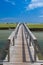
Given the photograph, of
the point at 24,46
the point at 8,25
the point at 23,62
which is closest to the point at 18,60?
the point at 23,62

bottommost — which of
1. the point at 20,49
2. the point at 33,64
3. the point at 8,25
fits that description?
the point at 33,64

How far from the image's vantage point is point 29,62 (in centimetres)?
452

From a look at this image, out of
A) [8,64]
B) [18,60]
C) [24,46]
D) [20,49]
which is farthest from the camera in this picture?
[24,46]

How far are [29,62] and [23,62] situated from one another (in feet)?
0.36

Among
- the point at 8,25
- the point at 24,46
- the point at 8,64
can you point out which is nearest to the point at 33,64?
the point at 8,64

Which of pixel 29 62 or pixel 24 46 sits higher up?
pixel 24 46

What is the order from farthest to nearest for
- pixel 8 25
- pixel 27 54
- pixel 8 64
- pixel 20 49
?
pixel 8 25, pixel 20 49, pixel 27 54, pixel 8 64

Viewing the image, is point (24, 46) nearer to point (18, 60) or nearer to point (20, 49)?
point (20, 49)

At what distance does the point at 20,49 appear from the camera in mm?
5574

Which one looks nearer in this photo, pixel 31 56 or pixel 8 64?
pixel 8 64

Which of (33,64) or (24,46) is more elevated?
(24,46)

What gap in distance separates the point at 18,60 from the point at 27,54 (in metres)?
0.53

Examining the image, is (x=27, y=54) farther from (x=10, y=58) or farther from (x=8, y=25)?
(x=8, y=25)

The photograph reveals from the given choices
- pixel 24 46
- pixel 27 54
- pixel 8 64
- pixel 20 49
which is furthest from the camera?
pixel 24 46
